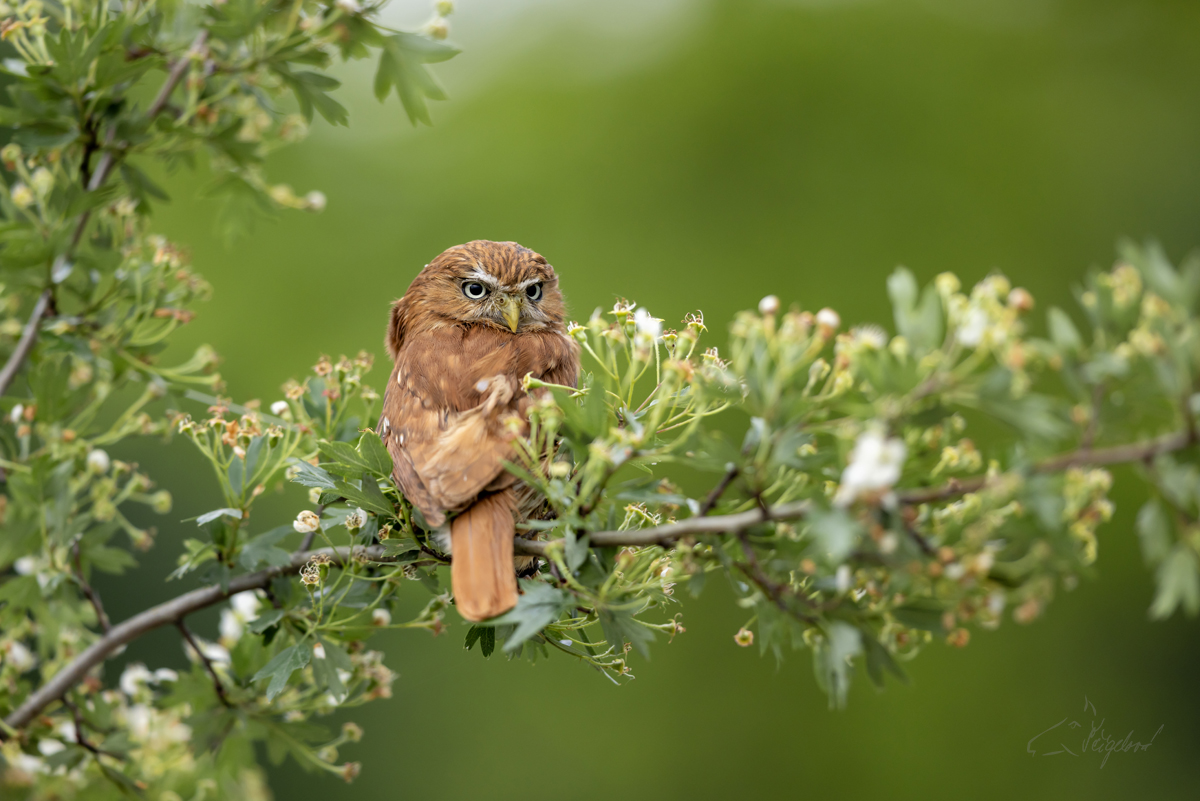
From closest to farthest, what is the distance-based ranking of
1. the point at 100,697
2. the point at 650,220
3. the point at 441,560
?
the point at 441,560 → the point at 100,697 → the point at 650,220

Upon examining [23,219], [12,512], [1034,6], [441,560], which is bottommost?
[441,560]

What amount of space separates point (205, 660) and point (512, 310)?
119 centimetres

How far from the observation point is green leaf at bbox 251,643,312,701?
1.79 meters

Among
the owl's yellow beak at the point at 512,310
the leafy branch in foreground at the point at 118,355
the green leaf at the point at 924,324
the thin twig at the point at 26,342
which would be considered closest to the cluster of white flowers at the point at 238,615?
the leafy branch in foreground at the point at 118,355

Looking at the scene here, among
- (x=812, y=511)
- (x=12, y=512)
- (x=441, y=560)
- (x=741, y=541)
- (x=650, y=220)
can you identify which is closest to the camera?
(x=812, y=511)

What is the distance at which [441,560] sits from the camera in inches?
68.0

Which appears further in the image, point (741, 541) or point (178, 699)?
point (178, 699)

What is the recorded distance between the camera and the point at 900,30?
6.87 meters

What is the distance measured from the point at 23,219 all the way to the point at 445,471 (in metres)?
1.34

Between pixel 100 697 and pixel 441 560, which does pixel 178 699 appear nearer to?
pixel 100 697

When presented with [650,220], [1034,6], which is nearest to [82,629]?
[650,220]

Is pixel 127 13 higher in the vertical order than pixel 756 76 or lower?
lower

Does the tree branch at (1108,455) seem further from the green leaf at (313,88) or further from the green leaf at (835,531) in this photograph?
the green leaf at (313,88)

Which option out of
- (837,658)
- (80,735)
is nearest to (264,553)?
(80,735)
